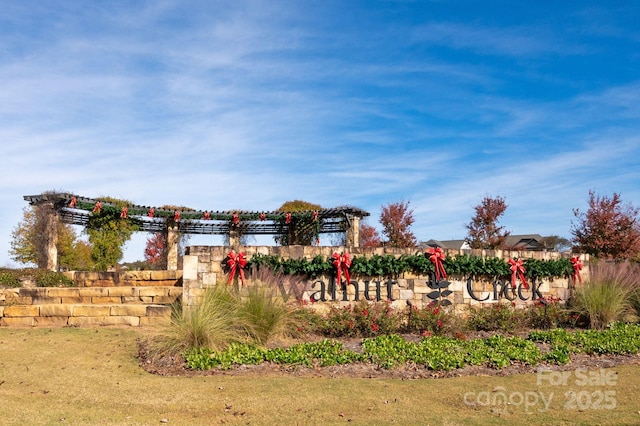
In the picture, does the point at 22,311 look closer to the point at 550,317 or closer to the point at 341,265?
the point at 341,265

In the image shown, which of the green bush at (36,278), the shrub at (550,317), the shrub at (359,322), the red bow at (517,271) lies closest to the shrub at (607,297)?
the shrub at (550,317)

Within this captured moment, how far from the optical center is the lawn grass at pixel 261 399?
564 centimetres

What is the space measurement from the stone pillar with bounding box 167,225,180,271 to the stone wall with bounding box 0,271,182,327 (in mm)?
10379

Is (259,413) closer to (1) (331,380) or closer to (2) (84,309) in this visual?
(1) (331,380)

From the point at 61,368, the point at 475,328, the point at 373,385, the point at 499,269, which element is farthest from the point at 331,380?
the point at 499,269

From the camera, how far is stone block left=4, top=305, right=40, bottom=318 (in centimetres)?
1168

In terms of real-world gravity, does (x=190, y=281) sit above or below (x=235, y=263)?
below

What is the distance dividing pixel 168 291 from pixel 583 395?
30.6 ft

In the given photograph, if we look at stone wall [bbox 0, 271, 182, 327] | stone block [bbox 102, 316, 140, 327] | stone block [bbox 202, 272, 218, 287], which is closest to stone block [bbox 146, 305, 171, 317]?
stone wall [bbox 0, 271, 182, 327]

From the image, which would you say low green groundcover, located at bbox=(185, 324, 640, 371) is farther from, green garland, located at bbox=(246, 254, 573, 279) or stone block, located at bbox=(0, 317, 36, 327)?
stone block, located at bbox=(0, 317, 36, 327)

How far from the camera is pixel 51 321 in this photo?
11602 mm

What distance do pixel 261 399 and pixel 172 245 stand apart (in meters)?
18.1

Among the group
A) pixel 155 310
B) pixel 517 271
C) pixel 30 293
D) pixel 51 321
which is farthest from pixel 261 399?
pixel 30 293

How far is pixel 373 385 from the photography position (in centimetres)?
686
